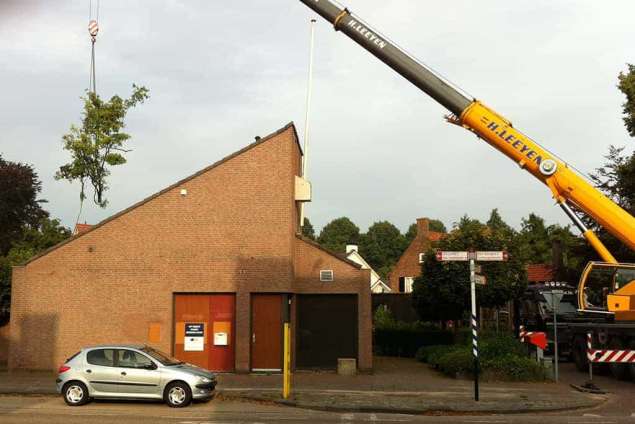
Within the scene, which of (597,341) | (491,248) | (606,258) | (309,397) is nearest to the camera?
(309,397)

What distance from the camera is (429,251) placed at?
29.3m

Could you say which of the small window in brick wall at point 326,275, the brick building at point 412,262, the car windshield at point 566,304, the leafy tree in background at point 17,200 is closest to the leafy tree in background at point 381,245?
the brick building at point 412,262

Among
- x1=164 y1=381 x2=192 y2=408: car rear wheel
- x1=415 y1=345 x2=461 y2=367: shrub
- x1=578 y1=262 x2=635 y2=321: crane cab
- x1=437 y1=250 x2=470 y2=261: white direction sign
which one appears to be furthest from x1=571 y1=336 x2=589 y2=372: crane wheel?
x1=164 y1=381 x2=192 y2=408: car rear wheel

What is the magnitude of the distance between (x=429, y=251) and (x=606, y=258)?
1213 centimetres

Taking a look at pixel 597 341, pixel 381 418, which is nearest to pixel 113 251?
pixel 381 418

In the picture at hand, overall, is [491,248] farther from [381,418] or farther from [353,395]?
[381,418]

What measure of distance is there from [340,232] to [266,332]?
11637 cm

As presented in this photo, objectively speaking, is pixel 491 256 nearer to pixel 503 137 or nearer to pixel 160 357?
pixel 503 137

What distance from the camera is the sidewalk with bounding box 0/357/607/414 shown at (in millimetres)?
14510

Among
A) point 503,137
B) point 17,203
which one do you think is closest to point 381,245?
point 17,203

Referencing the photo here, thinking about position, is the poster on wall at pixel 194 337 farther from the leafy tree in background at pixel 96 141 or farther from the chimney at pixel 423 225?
the chimney at pixel 423 225

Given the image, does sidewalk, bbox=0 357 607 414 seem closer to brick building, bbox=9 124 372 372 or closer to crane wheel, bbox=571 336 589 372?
brick building, bbox=9 124 372 372

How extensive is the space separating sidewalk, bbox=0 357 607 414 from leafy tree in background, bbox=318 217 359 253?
114 meters

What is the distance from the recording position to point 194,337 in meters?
21.2
